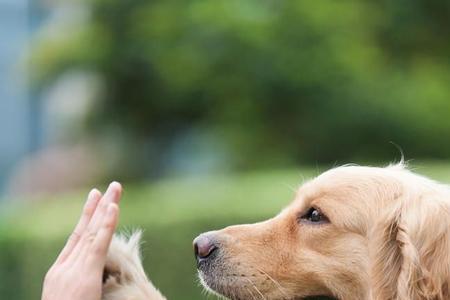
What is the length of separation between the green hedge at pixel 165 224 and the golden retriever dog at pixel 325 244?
3.31 meters

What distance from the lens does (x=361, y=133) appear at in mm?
13328

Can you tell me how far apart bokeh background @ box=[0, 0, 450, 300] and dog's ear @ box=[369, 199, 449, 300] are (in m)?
8.24

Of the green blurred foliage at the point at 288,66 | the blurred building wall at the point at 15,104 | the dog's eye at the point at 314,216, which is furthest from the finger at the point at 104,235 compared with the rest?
the blurred building wall at the point at 15,104

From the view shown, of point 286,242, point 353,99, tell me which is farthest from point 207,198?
point 353,99

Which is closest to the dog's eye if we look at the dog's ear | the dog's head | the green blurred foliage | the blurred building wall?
the dog's head

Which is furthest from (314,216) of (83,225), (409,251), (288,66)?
(288,66)

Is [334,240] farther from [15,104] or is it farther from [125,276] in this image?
[15,104]

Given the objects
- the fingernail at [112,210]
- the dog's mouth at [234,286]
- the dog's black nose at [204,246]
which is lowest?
the dog's mouth at [234,286]

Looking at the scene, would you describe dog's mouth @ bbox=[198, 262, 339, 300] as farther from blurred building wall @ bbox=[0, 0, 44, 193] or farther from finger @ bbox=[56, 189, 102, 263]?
blurred building wall @ bbox=[0, 0, 44, 193]

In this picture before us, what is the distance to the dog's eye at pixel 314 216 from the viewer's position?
385cm

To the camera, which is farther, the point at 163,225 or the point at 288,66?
the point at 288,66

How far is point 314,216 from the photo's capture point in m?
3.87

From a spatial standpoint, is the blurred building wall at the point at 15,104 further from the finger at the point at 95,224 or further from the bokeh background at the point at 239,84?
the finger at the point at 95,224

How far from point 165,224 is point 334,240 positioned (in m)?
4.15
